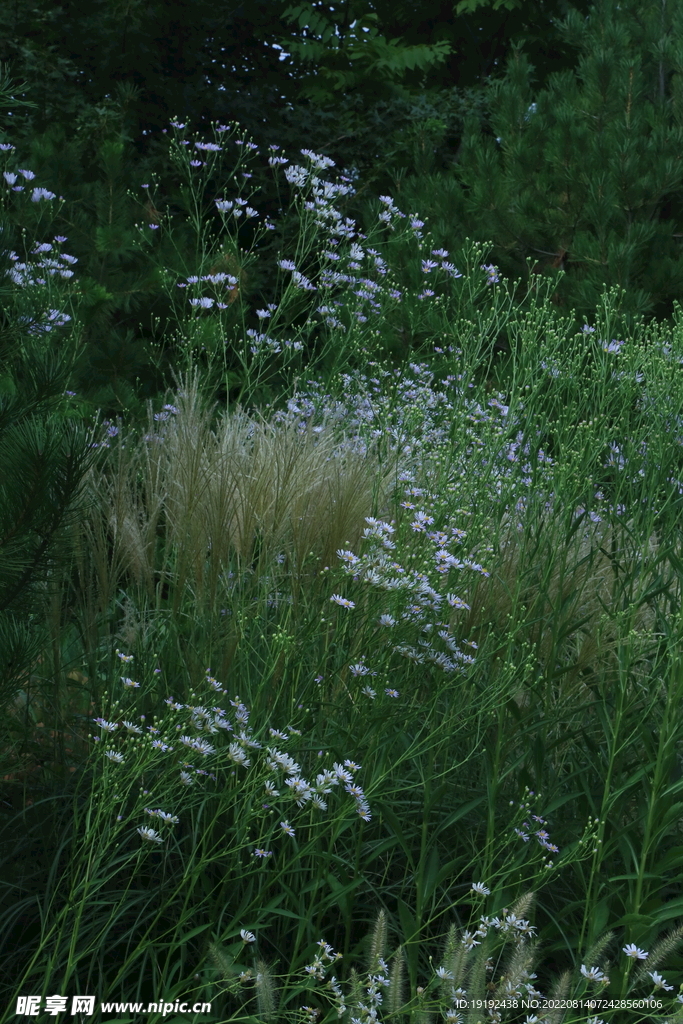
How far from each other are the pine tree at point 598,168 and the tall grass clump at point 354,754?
3166 millimetres

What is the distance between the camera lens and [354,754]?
9.06 ft

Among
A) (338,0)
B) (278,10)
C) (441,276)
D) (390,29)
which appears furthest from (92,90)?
(390,29)

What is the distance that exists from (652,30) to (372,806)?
6940 millimetres

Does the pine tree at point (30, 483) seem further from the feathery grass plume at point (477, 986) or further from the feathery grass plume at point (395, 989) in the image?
the feathery grass plume at point (477, 986)

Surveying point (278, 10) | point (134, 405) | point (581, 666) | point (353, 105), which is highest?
point (278, 10)

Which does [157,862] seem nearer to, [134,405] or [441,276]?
[134,405]

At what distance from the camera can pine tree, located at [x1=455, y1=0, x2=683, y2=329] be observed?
7027 millimetres

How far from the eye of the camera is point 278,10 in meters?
9.77

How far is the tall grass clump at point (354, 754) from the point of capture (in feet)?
7.52

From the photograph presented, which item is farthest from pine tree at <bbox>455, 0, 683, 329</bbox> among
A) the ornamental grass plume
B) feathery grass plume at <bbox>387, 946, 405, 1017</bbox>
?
feathery grass plume at <bbox>387, 946, 405, 1017</bbox>

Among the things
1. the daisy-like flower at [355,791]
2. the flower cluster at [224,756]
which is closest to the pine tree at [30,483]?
the flower cluster at [224,756]

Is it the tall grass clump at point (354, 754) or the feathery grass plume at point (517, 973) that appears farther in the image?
the tall grass clump at point (354, 754)

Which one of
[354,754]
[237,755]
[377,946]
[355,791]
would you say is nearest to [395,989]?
[377,946]

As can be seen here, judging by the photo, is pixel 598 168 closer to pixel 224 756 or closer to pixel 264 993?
pixel 224 756
